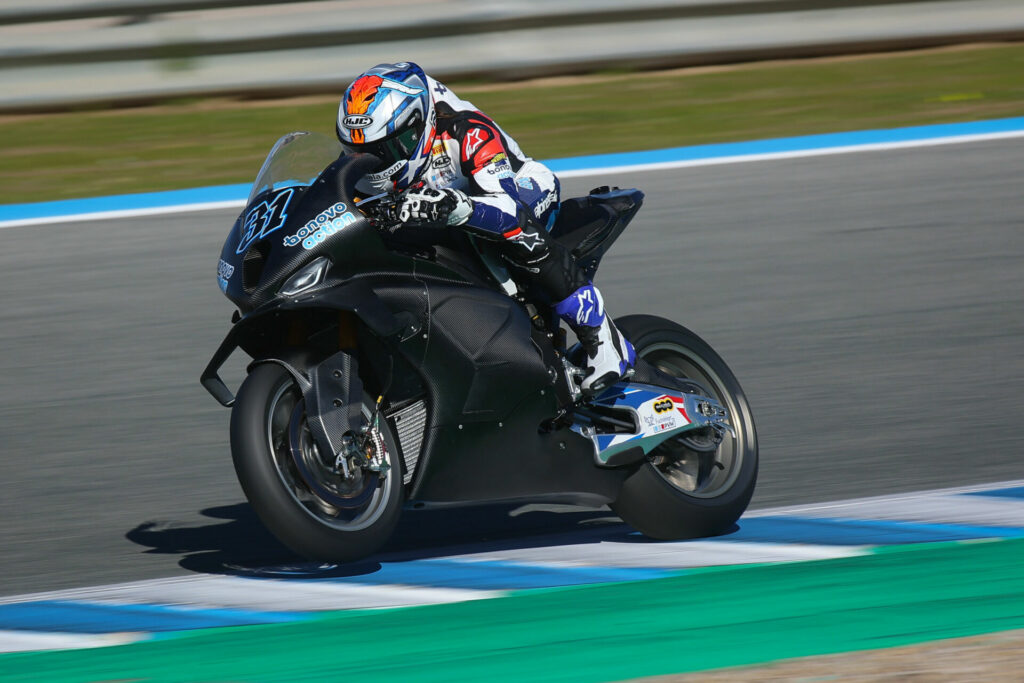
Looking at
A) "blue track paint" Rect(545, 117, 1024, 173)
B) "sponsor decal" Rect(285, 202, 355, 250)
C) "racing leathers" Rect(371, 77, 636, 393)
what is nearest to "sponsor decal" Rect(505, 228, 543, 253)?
"racing leathers" Rect(371, 77, 636, 393)

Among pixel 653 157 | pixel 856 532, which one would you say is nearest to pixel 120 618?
pixel 856 532

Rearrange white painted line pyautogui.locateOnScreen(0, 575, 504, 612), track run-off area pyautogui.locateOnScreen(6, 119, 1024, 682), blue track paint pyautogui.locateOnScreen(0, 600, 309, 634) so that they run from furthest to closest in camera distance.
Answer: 1. white painted line pyautogui.locateOnScreen(0, 575, 504, 612)
2. blue track paint pyautogui.locateOnScreen(0, 600, 309, 634)
3. track run-off area pyautogui.locateOnScreen(6, 119, 1024, 682)

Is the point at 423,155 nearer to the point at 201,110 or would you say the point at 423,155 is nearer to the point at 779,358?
the point at 779,358

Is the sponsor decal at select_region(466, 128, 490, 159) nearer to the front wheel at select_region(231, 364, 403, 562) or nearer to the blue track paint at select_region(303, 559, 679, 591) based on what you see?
the front wheel at select_region(231, 364, 403, 562)

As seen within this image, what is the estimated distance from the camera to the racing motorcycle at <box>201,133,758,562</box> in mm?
3920

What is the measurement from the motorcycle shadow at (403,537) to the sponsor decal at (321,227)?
945 mm

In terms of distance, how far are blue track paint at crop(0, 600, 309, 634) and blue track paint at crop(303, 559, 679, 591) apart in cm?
37

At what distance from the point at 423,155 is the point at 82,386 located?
108 inches

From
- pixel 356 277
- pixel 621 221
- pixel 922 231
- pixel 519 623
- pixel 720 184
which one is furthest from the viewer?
pixel 720 184

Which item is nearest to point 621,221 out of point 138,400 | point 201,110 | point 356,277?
point 356,277

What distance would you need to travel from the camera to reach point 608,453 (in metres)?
4.50

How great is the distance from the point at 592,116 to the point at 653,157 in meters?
1.54

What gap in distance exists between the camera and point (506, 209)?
165 inches

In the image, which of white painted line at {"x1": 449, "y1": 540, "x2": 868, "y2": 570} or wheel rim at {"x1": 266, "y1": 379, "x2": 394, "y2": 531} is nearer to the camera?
wheel rim at {"x1": 266, "y1": 379, "x2": 394, "y2": 531}
